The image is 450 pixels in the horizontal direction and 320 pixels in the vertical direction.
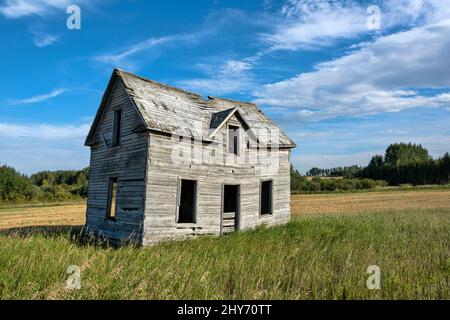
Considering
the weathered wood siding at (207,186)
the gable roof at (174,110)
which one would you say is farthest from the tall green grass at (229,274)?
the gable roof at (174,110)

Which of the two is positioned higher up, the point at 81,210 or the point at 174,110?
the point at 174,110

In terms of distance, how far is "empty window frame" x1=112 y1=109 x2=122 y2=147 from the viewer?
558 inches

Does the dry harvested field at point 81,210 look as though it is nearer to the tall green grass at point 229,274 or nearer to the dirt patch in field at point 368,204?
A: the dirt patch in field at point 368,204

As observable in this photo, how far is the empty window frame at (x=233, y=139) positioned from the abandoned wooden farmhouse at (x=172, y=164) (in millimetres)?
50

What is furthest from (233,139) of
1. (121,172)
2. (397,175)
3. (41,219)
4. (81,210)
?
(397,175)

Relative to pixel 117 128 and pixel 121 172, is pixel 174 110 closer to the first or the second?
pixel 117 128

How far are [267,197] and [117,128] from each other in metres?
9.16

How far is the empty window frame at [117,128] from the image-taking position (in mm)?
14173

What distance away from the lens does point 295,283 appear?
6.57 meters

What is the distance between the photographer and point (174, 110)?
561 inches
